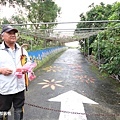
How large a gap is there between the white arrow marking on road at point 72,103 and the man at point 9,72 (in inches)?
57.2

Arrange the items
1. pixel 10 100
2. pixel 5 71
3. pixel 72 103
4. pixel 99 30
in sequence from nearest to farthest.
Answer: pixel 5 71 < pixel 10 100 < pixel 72 103 < pixel 99 30

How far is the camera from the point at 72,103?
434cm

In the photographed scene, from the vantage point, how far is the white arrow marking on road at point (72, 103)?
3519 millimetres

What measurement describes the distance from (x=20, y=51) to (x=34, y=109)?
1894 mm

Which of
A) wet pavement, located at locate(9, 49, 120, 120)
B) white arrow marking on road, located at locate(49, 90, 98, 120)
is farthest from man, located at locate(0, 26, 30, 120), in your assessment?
white arrow marking on road, located at locate(49, 90, 98, 120)

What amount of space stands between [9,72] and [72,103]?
8.48 feet

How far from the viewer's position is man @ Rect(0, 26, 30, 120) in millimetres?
2178

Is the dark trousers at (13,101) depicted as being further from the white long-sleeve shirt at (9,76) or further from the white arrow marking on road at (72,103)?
the white arrow marking on road at (72,103)

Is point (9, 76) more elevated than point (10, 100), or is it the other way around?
point (9, 76)

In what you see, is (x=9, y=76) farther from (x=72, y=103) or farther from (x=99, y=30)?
(x=99, y=30)

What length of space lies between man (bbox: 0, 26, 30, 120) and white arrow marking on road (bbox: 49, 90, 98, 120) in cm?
145

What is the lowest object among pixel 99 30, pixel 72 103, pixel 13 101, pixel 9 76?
pixel 72 103

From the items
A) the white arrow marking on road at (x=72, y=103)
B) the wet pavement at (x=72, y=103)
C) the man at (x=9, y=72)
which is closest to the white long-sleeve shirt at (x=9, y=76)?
the man at (x=9, y=72)

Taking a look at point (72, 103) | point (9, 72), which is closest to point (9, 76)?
point (9, 72)
